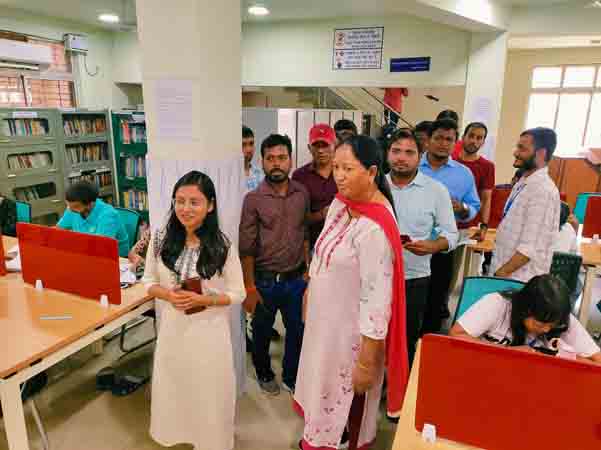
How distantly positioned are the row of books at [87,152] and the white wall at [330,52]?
2299mm

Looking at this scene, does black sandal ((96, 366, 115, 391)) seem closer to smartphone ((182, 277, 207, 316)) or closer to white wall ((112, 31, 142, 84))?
smartphone ((182, 277, 207, 316))

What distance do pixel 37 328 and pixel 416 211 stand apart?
72.5 inches

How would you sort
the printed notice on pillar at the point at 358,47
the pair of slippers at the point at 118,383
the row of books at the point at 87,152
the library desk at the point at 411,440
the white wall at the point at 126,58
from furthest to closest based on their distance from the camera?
the white wall at the point at 126,58
the row of books at the point at 87,152
the printed notice on pillar at the point at 358,47
the pair of slippers at the point at 118,383
the library desk at the point at 411,440

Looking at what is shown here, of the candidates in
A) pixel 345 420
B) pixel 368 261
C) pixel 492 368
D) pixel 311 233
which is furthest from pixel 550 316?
pixel 311 233

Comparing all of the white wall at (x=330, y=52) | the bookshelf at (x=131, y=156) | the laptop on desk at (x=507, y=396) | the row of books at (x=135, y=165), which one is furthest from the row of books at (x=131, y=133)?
the laptop on desk at (x=507, y=396)

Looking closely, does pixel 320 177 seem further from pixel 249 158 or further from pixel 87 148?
pixel 87 148

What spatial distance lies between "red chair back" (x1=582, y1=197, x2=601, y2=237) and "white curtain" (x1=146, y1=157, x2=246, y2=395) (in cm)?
296

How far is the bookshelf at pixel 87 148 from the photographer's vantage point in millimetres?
5383

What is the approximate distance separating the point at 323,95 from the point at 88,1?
3054 mm

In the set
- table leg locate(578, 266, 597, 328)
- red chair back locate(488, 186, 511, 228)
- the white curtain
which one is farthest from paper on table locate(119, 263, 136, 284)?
red chair back locate(488, 186, 511, 228)

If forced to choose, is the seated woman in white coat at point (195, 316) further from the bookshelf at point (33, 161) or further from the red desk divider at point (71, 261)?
the bookshelf at point (33, 161)

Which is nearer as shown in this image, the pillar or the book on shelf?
the pillar

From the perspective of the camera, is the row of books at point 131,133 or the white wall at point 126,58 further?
the white wall at point 126,58

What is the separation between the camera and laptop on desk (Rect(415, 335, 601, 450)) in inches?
41.5
